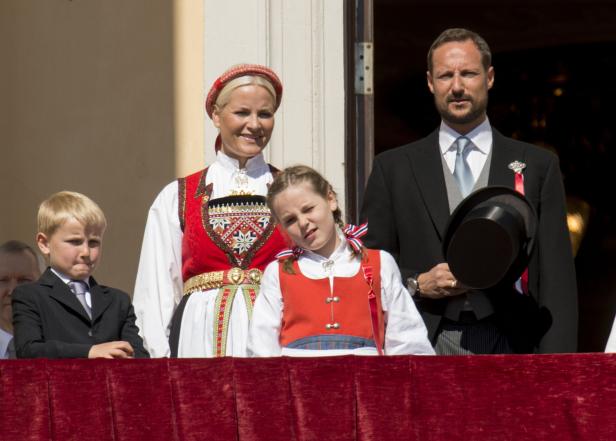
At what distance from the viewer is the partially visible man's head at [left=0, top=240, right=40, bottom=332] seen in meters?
5.66

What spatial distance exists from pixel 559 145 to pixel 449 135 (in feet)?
15.9

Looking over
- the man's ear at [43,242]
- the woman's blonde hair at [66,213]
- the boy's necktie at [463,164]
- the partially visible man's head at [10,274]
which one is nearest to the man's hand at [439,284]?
the boy's necktie at [463,164]

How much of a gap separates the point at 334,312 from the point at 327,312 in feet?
0.06

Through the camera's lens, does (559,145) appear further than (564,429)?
Yes

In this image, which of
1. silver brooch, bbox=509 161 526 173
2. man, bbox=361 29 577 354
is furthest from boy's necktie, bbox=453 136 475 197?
silver brooch, bbox=509 161 526 173

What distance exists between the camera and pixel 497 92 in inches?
399

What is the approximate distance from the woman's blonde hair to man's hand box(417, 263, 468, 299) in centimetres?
90

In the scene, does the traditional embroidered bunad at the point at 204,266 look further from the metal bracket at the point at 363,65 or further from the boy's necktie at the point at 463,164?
the metal bracket at the point at 363,65

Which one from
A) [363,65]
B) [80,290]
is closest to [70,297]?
[80,290]

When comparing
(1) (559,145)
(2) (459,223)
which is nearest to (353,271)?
(2) (459,223)

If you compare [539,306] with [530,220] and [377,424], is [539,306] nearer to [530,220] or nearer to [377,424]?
[530,220]

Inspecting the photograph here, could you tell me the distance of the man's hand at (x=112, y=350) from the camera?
4.68 m

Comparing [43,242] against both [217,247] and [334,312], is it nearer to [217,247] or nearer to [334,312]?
[217,247]

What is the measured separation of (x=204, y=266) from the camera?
534 cm
